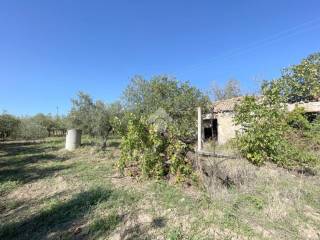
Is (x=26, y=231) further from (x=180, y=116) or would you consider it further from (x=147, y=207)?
(x=180, y=116)

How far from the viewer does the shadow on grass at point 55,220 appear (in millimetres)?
3889

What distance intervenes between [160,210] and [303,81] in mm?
14745

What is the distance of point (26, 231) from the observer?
3.99m

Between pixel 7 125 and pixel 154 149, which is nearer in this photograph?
pixel 154 149

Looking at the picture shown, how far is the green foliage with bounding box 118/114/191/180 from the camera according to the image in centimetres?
593

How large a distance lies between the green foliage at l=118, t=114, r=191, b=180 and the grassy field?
1.41 ft

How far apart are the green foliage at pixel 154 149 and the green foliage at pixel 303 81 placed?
38.2 feet

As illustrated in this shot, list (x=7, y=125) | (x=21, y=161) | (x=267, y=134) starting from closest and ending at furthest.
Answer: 1. (x=267, y=134)
2. (x=21, y=161)
3. (x=7, y=125)

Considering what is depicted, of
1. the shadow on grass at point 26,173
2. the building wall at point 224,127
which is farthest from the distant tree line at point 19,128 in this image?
the building wall at point 224,127

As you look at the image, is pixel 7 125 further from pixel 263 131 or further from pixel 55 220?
pixel 263 131

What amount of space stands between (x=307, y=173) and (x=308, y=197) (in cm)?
225

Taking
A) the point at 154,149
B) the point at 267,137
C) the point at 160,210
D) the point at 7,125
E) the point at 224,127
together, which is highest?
the point at 7,125

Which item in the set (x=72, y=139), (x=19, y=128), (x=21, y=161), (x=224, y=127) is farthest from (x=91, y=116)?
(x=19, y=128)

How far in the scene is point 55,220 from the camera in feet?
14.0
